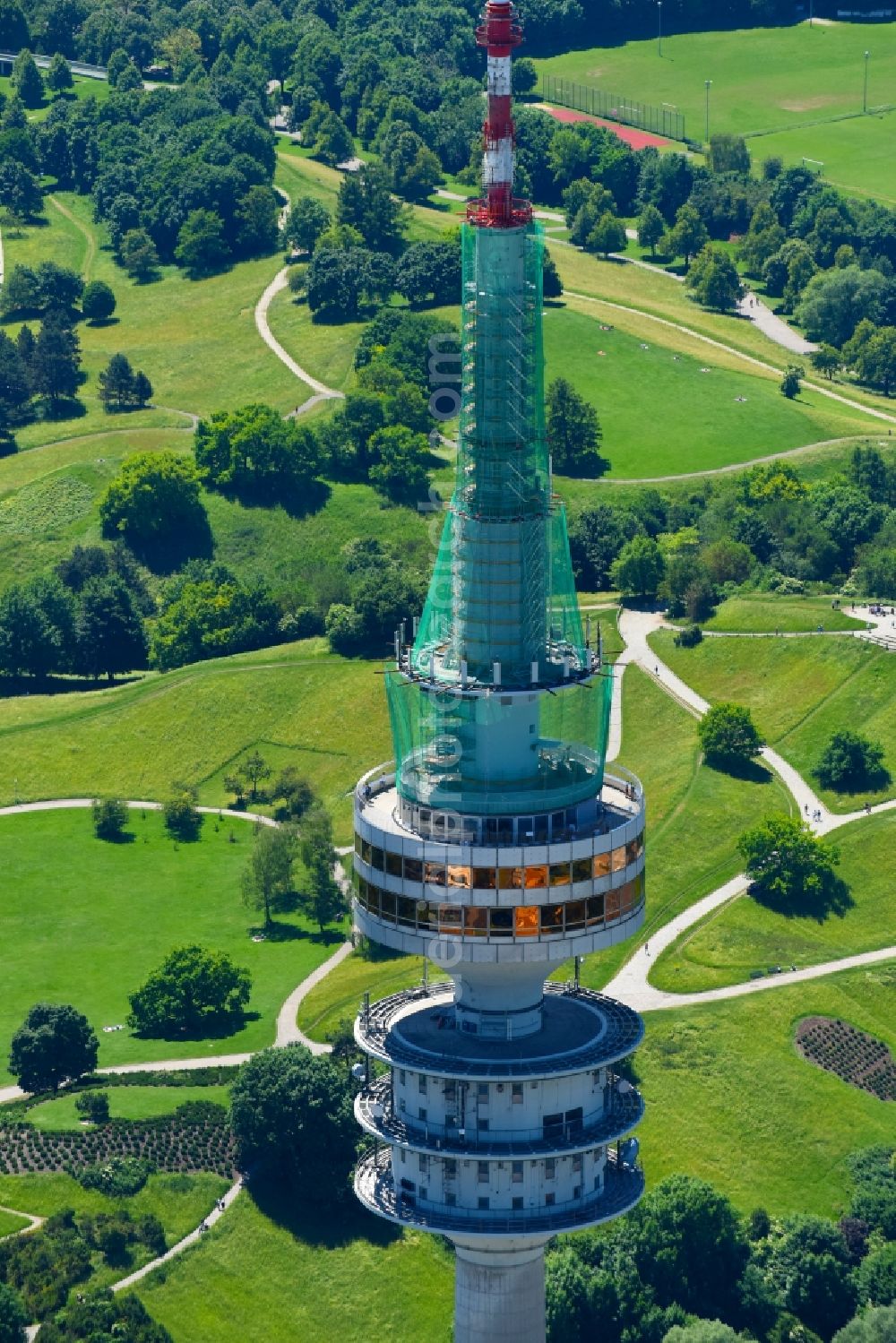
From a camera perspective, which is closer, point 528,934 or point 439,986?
point 528,934

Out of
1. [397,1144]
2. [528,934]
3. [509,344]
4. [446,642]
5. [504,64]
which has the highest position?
[504,64]

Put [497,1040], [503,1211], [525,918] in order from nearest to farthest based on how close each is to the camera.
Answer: [525,918] < [503,1211] < [497,1040]

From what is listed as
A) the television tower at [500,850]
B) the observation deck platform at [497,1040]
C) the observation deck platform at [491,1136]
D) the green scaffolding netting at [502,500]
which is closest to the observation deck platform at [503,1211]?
the television tower at [500,850]

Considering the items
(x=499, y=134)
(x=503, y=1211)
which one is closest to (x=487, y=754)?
(x=503, y=1211)

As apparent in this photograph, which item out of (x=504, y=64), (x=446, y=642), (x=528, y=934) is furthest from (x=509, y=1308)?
(x=504, y=64)

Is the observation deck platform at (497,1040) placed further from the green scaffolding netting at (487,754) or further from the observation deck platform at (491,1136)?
the green scaffolding netting at (487,754)

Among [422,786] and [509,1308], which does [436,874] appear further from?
[509,1308]

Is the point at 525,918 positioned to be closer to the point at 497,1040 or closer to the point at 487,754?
the point at 487,754
